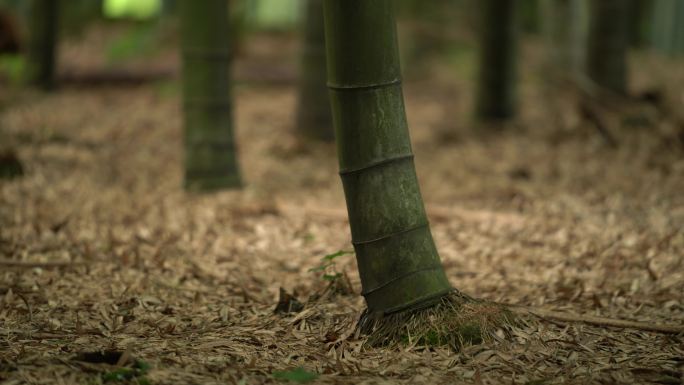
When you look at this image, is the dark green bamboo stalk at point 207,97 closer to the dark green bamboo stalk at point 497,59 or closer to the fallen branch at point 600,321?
the fallen branch at point 600,321

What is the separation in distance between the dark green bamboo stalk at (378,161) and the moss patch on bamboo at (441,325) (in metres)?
0.04

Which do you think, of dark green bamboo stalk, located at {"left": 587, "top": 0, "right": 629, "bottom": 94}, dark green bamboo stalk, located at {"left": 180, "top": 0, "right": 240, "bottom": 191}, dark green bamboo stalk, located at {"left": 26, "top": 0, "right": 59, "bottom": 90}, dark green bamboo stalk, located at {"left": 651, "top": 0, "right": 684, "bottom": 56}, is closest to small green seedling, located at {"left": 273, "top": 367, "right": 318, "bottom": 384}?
dark green bamboo stalk, located at {"left": 180, "top": 0, "right": 240, "bottom": 191}

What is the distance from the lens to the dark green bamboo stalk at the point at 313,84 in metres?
8.18

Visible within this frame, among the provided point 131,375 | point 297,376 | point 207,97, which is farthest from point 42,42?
point 297,376

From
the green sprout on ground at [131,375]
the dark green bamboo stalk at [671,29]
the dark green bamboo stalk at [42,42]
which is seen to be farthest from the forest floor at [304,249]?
the dark green bamboo stalk at [671,29]

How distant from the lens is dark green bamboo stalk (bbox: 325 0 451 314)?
2965 millimetres

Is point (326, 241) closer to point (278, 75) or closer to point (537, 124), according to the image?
point (537, 124)

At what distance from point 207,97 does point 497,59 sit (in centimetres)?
415

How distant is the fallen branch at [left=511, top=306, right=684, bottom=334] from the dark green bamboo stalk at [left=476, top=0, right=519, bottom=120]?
598 cm

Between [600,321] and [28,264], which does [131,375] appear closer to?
[28,264]

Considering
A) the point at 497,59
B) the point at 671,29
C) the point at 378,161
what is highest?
the point at 671,29

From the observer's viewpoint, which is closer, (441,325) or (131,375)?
(131,375)

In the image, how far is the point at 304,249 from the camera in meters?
4.85

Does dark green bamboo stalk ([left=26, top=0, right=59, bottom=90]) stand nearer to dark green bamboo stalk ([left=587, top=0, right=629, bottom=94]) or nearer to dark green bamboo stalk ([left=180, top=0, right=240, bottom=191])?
dark green bamboo stalk ([left=180, top=0, right=240, bottom=191])
